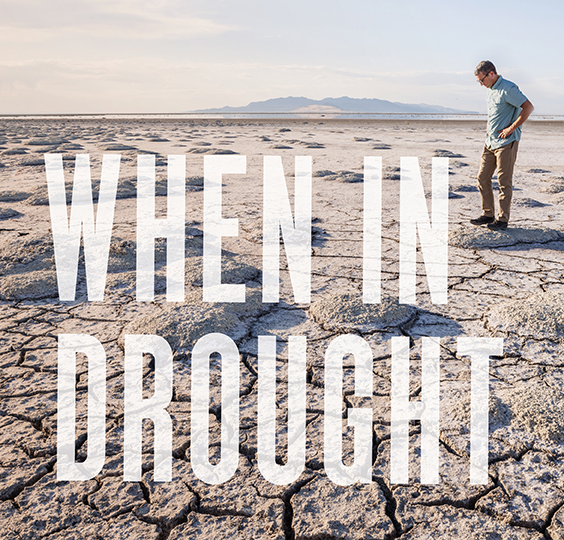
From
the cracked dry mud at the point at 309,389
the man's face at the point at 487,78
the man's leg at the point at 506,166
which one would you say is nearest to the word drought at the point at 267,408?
the cracked dry mud at the point at 309,389

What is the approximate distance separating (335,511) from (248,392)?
727 mm

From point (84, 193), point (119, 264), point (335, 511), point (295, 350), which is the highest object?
point (84, 193)

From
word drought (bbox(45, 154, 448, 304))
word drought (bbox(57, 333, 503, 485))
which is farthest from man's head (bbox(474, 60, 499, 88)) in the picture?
word drought (bbox(57, 333, 503, 485))

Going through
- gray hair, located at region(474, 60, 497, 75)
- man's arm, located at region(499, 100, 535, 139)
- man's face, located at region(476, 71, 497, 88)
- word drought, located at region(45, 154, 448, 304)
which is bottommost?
word drought, located at region(45, 154, 448, 304)

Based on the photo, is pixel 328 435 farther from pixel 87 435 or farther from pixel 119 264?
pixel 119 264

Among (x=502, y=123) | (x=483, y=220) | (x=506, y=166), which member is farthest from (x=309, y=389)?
(x=483, y=220)

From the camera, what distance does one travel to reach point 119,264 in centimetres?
370

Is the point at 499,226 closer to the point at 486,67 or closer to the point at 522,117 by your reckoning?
the point at 522,117

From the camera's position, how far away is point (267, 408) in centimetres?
207

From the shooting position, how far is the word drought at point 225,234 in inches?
131

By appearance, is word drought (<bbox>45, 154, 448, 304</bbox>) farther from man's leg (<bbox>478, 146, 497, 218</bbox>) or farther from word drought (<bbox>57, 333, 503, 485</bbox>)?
word drought (<bbox>57, 333, 503, 485</bbox>)

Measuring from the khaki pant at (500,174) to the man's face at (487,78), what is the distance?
539 mm

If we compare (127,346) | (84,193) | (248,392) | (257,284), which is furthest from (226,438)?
(84,193)

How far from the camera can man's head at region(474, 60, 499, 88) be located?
161 inches
